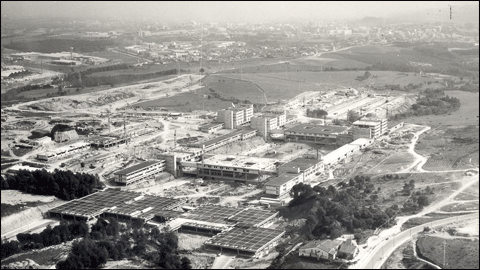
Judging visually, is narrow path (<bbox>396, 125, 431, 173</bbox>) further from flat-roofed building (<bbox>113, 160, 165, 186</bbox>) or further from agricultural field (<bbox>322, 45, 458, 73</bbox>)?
agricultural field (<bbox>322, 45, 458, 73</bbox>)

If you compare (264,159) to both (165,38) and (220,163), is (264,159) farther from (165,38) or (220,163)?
(165,38)

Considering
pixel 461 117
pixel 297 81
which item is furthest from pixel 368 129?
pixel 297 81

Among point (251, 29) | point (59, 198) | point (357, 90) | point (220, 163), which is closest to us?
point (59, 198)

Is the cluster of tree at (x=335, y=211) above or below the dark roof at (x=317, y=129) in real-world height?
above

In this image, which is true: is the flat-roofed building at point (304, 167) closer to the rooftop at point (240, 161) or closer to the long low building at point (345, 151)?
the long low building at point (345, 151)

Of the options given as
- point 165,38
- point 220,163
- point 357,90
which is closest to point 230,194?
point 220,163

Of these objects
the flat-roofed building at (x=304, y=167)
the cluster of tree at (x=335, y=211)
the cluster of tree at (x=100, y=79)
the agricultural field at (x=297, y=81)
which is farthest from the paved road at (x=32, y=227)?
the cluster of tree at (x=100, y=79)

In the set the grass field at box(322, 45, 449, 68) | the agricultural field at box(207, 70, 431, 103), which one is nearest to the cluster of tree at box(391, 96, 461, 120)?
the agricultural field at box(207, 70, 431, 103)
